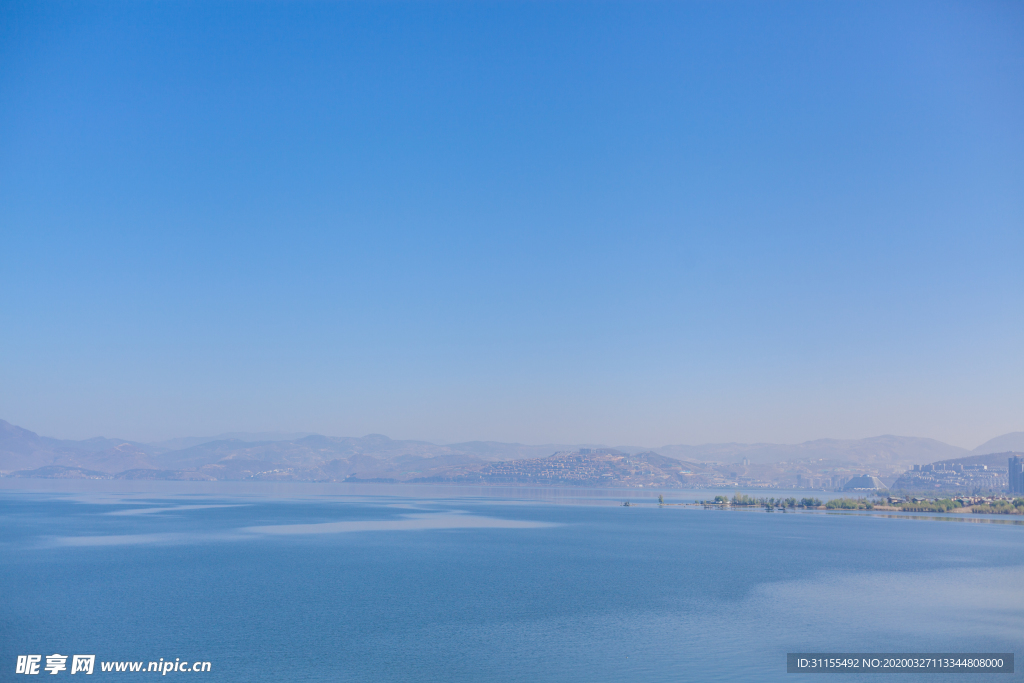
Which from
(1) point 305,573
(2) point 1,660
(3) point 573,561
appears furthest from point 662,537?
(2) point 1,660

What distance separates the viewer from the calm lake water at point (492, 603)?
78.5 feet

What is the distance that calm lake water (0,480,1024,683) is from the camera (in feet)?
78.5

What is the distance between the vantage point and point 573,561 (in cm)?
4938

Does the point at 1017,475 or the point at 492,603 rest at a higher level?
the point at 492,603

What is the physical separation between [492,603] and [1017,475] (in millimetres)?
196330

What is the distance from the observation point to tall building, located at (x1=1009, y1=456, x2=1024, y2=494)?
17450cm

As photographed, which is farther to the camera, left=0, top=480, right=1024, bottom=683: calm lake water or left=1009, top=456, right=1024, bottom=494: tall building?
left=1009, top=456, right=1024, bottom=494: tall building

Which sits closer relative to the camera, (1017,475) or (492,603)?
(492,603)

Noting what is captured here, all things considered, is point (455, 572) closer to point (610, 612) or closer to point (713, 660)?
point (610, 612)

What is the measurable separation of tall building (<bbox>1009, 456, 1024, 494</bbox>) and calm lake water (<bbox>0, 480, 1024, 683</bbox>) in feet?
456

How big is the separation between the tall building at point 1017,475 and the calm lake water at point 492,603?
456ft

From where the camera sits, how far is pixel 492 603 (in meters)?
33.3

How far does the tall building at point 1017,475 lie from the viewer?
174m

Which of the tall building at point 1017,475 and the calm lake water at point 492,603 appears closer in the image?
the calm lake water at point 492,603
